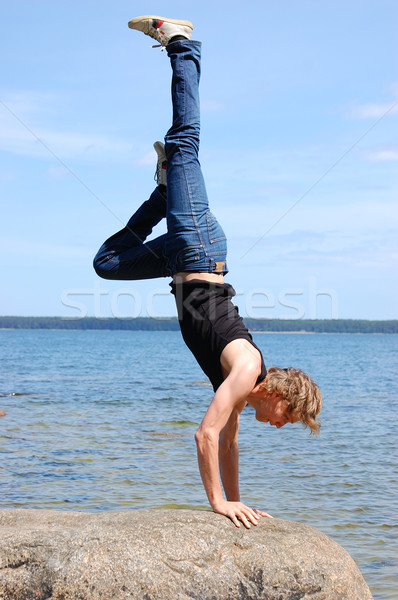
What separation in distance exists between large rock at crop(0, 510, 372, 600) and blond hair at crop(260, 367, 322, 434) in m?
1.00

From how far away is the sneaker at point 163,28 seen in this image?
5.75 meters

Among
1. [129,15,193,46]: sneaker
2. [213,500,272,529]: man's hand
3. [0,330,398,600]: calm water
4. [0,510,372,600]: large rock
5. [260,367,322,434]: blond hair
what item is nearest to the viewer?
[0,510,372,600]: large rock

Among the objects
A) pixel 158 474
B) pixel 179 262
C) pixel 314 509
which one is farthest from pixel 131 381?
pixel 179 262

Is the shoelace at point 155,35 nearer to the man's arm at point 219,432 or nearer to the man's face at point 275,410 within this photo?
the man's arm at point 219,432

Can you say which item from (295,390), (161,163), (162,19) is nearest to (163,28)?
(162,19)

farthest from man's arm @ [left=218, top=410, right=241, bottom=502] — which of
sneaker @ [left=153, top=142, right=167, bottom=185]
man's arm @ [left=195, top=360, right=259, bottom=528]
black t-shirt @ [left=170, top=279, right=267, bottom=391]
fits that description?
sneaker @ [left=153, top=142, right=167, bottom=185]

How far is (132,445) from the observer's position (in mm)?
15070

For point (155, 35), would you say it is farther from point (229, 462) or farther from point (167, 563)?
point (167, 563)

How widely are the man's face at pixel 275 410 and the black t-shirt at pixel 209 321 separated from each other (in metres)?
0.21

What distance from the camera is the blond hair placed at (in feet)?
17.2

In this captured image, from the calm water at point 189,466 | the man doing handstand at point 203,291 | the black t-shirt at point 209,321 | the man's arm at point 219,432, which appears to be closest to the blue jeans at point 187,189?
the man doing handstand at point 203,291

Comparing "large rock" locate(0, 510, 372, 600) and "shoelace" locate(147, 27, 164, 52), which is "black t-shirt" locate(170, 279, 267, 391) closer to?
"large rock" locate(0, 510, 372, 600)

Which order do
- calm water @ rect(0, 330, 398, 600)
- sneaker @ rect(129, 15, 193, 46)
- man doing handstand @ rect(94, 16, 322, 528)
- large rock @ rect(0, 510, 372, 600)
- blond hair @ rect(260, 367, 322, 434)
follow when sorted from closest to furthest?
large rock @ rect(0, 510, 372, 600)
man doing handstand @ rect(94, 16, 322, 528)
blond hair @ rect(260, 367, 322, 434)
sneaker @ rect(129, 15, 193, 46)
calm water @ rect(0, 330, 398, 600)

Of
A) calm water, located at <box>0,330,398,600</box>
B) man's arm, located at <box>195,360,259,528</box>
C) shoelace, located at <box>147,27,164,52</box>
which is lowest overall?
calm water, located at <box>0,330,398,600</box>
